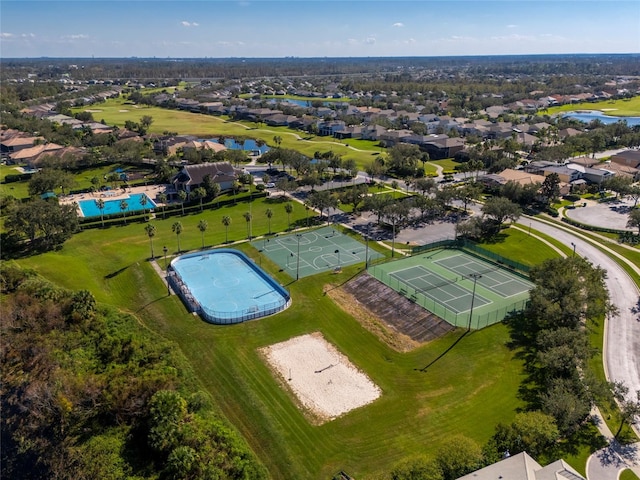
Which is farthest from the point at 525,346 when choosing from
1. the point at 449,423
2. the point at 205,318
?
the point at 205,318

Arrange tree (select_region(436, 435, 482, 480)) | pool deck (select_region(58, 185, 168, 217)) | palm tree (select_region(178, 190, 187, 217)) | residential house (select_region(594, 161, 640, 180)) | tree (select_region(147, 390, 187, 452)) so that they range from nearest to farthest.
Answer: tree (select_region(436, 435, 482, 480))
tree (select_region(147, 390, 187, 452))
palm tree (select_region(178, 190, 187, 217))
pool deck (select_region(58, 185, 168, 217))
residential house (select_region(594, 161, 640, 180))

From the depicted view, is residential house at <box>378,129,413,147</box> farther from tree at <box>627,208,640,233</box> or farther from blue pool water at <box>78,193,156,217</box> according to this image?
blue pool water at <box>78,193,156,217</box>

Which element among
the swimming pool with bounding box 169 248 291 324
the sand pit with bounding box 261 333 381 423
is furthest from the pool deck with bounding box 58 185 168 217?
the sand pit with bounding box 261 333 381 423

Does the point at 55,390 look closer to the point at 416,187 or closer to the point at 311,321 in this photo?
the point at 311,321

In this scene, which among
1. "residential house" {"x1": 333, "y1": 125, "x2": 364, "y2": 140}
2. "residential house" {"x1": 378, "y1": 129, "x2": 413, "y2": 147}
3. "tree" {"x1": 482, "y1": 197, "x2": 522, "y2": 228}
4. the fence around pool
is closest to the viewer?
the fence around pool

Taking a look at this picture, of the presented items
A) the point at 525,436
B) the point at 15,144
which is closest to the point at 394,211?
the point at 525,436

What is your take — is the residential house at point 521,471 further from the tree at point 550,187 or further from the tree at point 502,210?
the tree at point 550,187

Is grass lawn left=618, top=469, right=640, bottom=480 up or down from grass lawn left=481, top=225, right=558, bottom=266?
up
